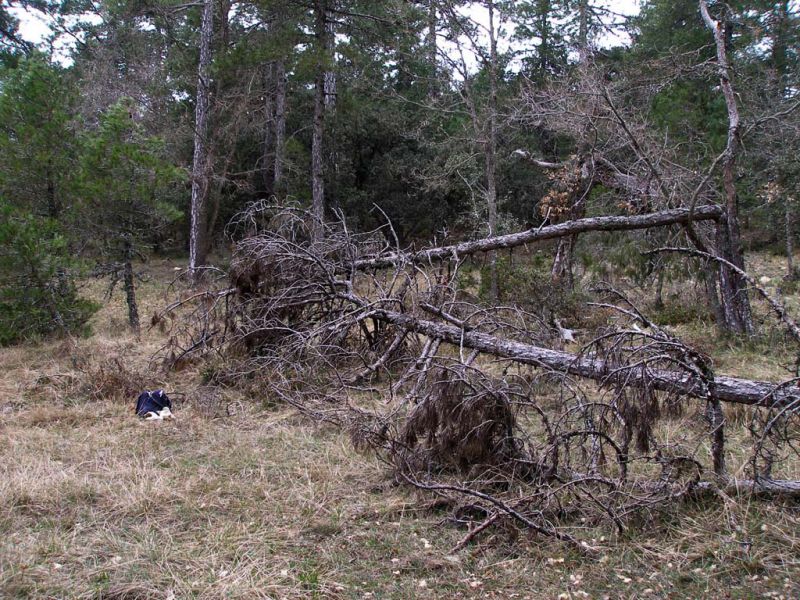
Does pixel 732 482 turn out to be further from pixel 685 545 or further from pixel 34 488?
pixel 34 488

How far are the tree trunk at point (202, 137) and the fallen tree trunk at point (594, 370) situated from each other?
764cm

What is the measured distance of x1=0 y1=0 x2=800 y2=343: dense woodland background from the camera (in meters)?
7.89

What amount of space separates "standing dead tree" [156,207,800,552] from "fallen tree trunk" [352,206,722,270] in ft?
0.11

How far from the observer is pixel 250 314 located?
688cm

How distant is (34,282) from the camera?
7.53 metres

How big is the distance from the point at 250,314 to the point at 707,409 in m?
4.74

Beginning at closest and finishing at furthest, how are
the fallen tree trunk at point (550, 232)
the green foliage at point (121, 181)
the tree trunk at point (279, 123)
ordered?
the fallen tree trunk at point (550, 232) < the green foliage at point (121, 181) < the tree trunk at point (279, 123)

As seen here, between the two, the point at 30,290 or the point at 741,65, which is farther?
the point at 741,65

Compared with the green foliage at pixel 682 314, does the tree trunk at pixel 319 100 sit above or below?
above

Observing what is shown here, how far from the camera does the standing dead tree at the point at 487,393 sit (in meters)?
3.36

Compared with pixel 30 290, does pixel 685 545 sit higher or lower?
lower

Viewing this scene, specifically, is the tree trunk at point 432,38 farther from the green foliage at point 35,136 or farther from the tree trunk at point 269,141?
the green foliage at point 35,136

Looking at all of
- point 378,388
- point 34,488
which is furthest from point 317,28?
point 34,488

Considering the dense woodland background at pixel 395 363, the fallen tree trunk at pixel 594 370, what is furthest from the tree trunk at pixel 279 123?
the fallen tree trunk at pixel 594 370
